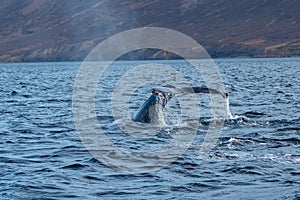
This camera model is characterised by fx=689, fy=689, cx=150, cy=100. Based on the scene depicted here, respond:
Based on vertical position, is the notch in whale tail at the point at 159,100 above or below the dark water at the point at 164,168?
above

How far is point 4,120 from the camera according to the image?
82.3 feet

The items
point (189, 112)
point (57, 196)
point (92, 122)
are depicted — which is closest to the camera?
point (57, 196)

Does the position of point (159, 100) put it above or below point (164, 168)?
above

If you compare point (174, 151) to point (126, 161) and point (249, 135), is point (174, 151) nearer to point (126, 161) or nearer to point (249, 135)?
point (126, 161)

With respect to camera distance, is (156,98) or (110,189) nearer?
(110,189)

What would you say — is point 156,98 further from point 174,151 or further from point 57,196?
point 57,196

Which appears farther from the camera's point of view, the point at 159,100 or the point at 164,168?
the point at 159,100

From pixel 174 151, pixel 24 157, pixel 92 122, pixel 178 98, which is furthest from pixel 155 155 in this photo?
pixel 178 98

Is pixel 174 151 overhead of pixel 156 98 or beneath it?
beneath

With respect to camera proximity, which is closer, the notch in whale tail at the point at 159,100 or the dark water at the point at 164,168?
the dark water at the point at 164,168

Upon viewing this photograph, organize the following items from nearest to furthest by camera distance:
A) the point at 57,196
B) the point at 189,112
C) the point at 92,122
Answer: the point at 57,196
the point at 92,122
the point at 189,112

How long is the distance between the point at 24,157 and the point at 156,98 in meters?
5.55

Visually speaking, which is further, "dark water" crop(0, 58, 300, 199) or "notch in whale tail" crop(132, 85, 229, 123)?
"notch in whale tail" crop(132, 85, 229, 123)

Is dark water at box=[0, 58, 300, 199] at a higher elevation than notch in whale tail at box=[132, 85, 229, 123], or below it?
below
